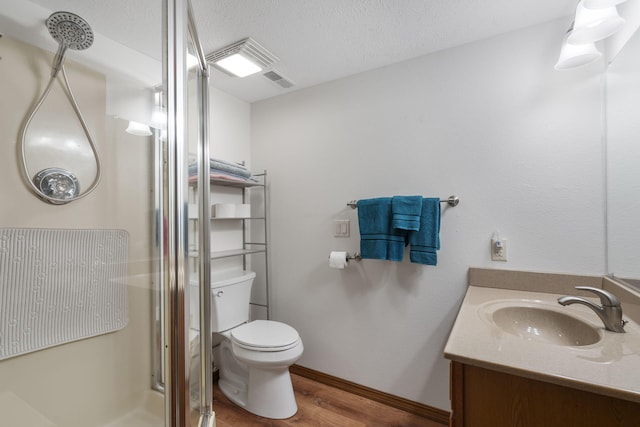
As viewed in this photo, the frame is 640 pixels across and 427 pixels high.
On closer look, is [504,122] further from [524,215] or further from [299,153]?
[299,153]

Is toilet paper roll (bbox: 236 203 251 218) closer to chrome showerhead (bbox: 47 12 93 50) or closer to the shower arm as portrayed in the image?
the shower arm

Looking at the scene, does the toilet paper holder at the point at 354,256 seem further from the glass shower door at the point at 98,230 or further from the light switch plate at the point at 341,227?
the glass shower door at the point at 98,230

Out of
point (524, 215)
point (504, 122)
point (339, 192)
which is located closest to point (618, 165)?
point (524, 215)

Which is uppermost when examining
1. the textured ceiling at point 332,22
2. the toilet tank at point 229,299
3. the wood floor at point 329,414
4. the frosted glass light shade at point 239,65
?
the textured ceiling at point 332,22

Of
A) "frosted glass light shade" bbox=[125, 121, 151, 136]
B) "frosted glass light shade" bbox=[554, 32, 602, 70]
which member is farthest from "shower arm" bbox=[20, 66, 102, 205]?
"frosted glass light shade" bbox=[554, 32, 602, 70]

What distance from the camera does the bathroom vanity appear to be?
63 cm

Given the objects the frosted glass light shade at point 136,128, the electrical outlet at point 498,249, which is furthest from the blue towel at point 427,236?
the frosted glass light shade at point 136,128

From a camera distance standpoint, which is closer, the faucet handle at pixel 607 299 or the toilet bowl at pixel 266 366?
the faucet handle at pixel 607 299

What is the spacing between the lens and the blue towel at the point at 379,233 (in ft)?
5.35

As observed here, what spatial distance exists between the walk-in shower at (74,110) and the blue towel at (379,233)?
1424 millimetres

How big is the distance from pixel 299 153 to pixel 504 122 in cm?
130

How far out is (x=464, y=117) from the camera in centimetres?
157

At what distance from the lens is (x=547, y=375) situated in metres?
0.65

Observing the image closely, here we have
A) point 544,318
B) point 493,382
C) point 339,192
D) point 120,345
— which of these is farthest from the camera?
point 339,192
